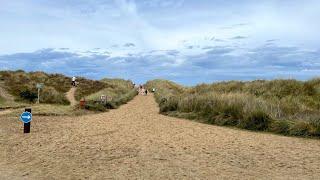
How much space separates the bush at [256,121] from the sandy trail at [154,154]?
115 centimetres

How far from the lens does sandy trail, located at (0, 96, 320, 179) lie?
33.2 feet

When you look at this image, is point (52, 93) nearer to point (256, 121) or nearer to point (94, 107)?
point (94, 107)

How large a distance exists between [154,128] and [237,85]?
19438 mm

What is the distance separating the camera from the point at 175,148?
13.4 metres

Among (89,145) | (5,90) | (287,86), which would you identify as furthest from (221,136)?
(5,90)

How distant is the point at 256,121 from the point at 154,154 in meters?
8.47

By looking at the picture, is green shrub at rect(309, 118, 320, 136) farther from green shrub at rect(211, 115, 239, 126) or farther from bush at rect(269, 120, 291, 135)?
green shrub at rect(211, 115, 239, 126)

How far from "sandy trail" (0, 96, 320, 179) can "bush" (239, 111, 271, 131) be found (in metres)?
1.15

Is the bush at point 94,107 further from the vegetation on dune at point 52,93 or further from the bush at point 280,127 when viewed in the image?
the bush at point 280,127

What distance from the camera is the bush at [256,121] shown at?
756 inches

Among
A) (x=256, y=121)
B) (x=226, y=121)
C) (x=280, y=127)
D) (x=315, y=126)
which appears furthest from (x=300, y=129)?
(x=226, y=121)

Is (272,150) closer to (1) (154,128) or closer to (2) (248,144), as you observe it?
(2) (248,144)

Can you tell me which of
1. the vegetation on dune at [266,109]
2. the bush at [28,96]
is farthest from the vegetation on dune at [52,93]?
the vegetation on dune at [266,109]

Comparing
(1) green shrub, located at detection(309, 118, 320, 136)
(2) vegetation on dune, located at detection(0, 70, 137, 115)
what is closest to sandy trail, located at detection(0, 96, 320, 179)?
(1) green shrub, located at detection(309, 118, 320, 136)
